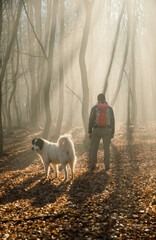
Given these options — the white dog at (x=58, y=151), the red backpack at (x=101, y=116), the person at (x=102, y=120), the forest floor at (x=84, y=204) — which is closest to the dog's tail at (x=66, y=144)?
the white dog at (x=58, y=151)

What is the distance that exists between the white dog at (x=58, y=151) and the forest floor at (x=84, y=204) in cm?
61

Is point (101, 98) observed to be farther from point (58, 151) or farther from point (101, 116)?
point (58, 151)

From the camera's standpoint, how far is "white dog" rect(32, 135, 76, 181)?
26.9 ft

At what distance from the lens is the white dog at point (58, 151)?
821 cm

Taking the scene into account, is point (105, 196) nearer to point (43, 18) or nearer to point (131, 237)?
point (131, 237)

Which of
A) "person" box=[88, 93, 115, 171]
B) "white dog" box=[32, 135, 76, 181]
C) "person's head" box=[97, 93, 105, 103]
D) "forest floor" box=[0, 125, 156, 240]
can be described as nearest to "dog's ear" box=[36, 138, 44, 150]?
"white dog" box=[32, 135, 76, 181]

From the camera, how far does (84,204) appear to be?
239 inches

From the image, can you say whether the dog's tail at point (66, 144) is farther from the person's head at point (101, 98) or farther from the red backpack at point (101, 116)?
the person's head at point (101, 98)

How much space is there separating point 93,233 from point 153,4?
26.0m

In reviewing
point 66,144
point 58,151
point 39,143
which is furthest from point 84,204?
point 39,143

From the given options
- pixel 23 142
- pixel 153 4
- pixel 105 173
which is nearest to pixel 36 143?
pixel 105 173

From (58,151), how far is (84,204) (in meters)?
2.67

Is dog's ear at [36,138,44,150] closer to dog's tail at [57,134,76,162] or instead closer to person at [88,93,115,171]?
dog's tail at [57,134,76,162]

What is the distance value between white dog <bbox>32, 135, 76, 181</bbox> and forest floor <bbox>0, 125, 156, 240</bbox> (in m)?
0.61
